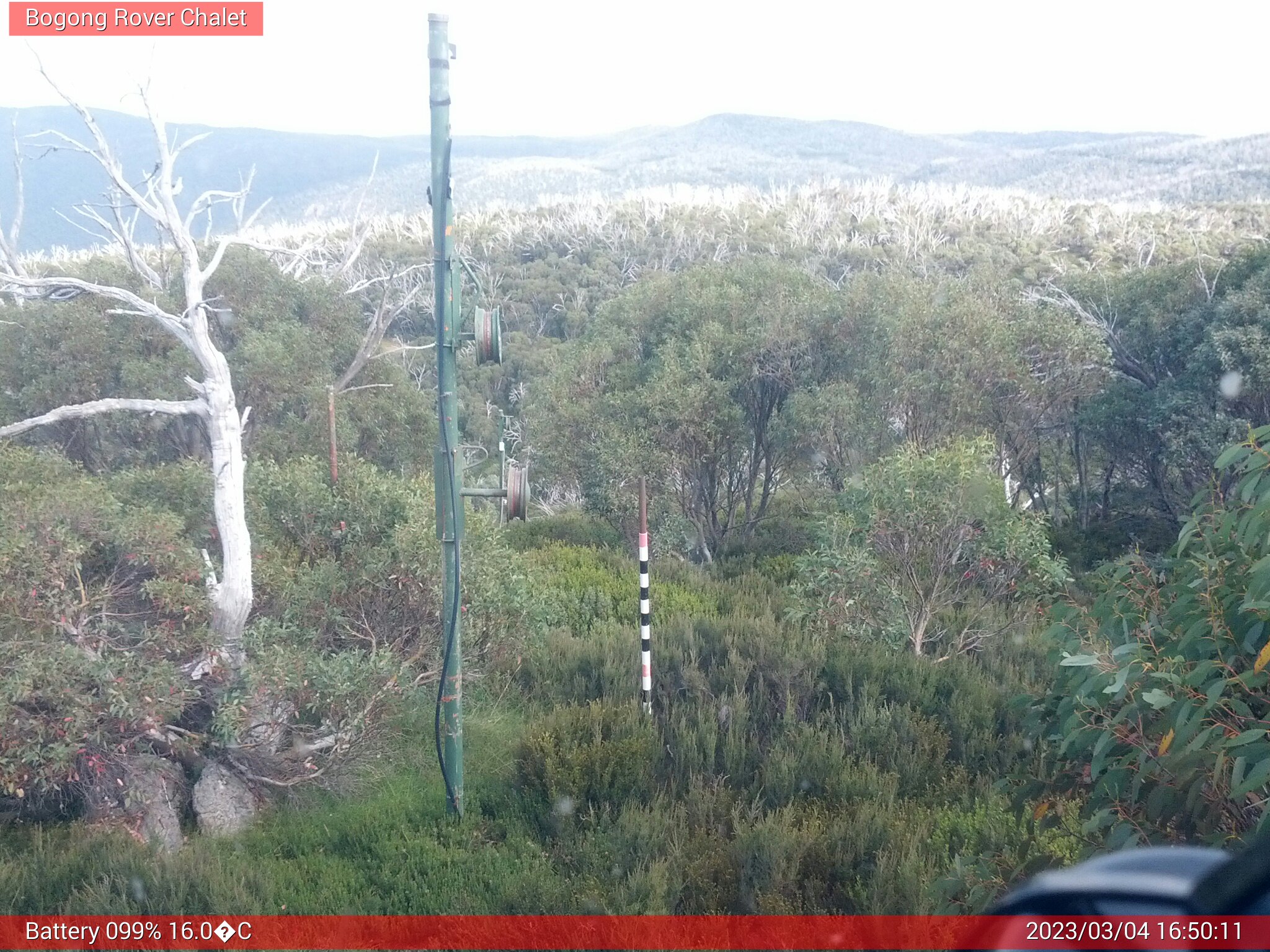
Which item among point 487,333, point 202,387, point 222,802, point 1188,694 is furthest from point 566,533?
point 1188,694

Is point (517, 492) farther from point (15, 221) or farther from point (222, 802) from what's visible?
point (15, 221)

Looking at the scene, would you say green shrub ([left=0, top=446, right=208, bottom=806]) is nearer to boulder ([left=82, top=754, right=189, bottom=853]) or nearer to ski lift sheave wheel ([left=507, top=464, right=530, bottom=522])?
boulder ([left=82, top=754, right=189, bottom=853])

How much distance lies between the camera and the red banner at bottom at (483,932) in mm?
4324

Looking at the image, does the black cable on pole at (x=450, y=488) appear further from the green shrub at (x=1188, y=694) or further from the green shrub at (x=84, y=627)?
the green shrub at (x=1188, y=694)

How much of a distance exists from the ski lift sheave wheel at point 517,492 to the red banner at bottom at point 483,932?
214cm

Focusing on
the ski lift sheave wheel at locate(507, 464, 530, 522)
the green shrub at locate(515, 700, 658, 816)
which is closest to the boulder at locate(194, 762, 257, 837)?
the green shrub at locate(515, 700, 658, 816)

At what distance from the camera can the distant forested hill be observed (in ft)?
176

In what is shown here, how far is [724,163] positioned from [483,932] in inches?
3370

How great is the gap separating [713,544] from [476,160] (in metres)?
80.1

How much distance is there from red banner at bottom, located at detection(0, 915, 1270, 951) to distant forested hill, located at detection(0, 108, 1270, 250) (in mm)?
36847

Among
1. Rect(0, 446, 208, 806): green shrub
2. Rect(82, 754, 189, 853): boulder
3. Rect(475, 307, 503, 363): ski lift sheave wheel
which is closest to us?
Rect(0, 446, 208, 806): green shrub

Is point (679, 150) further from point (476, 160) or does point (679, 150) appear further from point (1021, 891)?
point (1021, 891)

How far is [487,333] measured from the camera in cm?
524

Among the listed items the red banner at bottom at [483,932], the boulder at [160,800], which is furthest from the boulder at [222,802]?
the red banner at bottom at [483,932]
